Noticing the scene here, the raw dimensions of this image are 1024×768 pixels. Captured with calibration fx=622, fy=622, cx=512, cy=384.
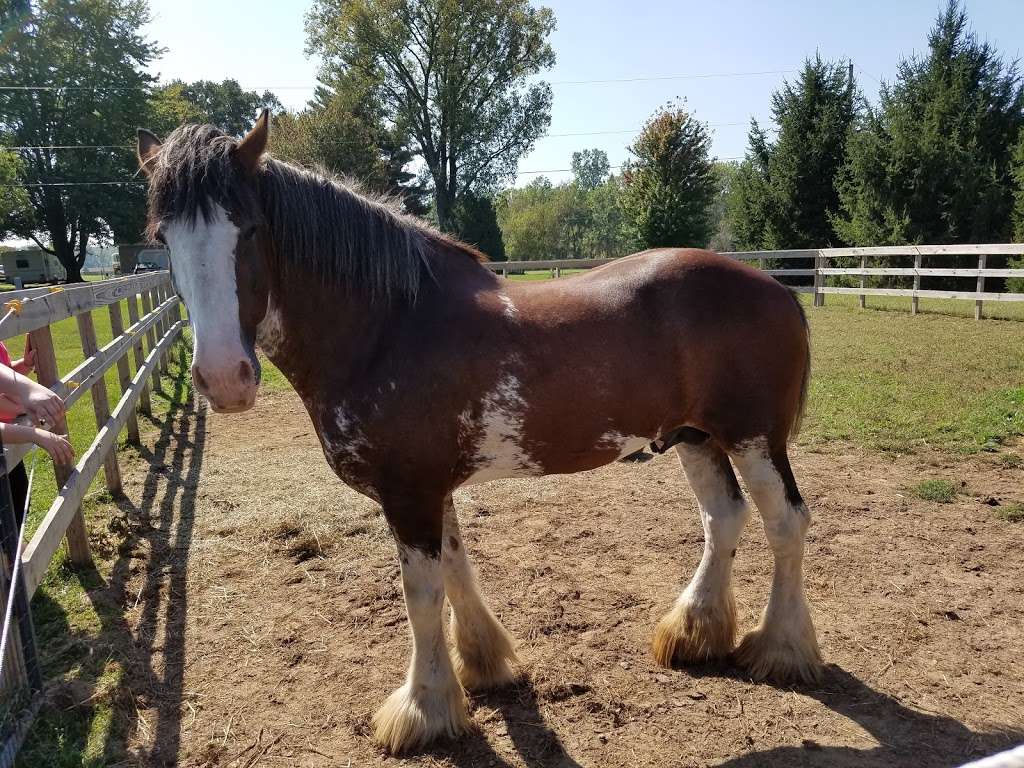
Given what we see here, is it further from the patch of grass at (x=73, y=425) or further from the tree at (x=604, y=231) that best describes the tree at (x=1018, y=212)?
the tree at (x=604, y=231)

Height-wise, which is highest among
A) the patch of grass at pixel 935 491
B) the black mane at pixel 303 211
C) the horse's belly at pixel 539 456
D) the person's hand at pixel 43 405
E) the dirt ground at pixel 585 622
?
the black mane at pixel 303 211

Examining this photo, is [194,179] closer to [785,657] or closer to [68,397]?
[68,397]

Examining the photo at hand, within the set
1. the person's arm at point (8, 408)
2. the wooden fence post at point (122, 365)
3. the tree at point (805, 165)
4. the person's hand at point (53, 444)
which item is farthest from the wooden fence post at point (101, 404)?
the tree at point (805, 165)

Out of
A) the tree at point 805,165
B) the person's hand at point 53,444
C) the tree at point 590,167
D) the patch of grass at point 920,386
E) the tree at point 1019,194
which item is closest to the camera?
the person's hand at point 53,444

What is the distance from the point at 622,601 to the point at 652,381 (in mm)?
1475

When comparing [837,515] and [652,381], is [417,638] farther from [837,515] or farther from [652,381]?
[837,515]

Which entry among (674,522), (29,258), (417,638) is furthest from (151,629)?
(29,258)

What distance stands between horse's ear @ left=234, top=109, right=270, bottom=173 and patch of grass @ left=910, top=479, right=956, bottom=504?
4.80m

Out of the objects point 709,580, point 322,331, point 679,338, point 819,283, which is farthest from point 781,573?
point 819,283

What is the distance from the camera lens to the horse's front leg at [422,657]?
2.46 metres

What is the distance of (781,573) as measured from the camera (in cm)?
291

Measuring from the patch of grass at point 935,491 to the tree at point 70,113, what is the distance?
135 ft

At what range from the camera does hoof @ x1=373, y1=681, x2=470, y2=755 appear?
2.46 m

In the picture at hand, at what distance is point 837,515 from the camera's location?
4.36 m
